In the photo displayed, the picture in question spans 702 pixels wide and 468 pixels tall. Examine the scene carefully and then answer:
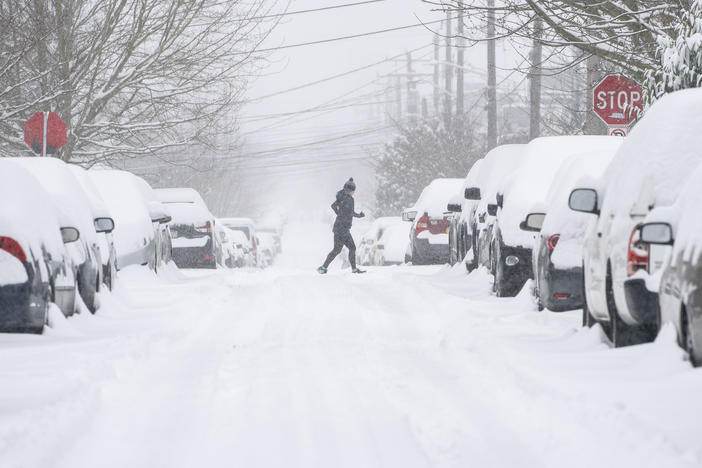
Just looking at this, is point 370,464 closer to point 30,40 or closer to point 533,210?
point 533,210

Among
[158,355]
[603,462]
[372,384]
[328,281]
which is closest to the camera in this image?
[603,462]

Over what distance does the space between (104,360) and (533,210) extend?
5.32m

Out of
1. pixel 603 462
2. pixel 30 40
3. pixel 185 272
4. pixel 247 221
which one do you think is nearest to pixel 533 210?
pixel 603 462

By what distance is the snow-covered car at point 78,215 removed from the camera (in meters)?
10.8

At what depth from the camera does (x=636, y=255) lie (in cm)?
711

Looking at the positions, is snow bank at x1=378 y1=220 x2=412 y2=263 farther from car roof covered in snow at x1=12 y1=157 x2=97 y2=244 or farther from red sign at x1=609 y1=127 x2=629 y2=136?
car roof covered in snow at x1=12 y1=157 x2=97 y2=244

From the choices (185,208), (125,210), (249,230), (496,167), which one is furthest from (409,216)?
(249,230)

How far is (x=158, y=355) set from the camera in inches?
338

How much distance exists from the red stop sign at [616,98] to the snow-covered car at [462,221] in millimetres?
2526

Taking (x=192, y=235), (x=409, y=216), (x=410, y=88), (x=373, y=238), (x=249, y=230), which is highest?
(x=410, y=88)

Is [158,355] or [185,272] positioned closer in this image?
[158,355]

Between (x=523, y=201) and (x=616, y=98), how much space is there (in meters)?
3.89

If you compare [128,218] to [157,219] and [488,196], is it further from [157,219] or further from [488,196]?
[488,196]

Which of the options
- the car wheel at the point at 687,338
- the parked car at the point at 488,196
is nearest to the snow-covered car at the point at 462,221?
the parked car at the point at 488,196
